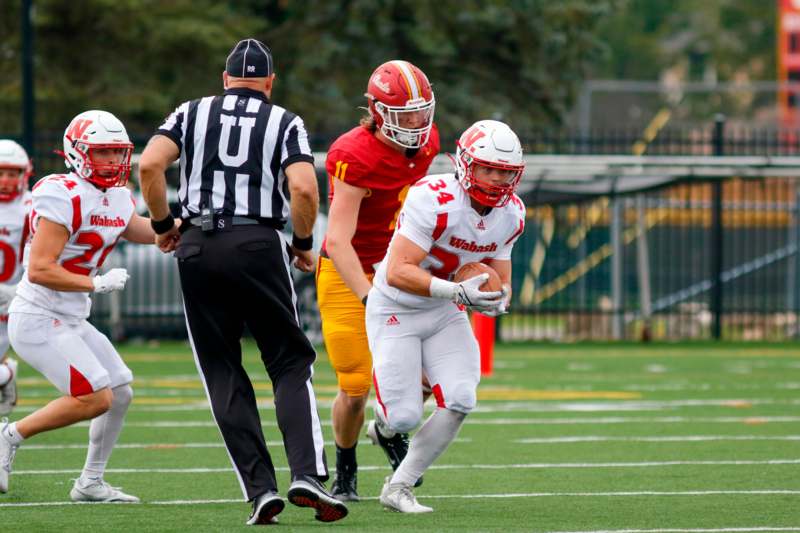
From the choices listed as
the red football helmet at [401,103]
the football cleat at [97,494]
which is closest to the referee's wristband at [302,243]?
the red football helmet at [401,103]

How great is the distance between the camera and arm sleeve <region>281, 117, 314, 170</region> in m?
6.23

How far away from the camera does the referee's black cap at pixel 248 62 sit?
20.9ft

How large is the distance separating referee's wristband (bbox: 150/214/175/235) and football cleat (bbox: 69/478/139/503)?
1.26 m

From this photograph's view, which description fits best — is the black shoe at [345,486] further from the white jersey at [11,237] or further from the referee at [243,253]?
the white jersey at [11,237]

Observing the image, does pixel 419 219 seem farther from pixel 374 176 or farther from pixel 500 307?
pixel 374 176

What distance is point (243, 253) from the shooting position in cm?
617

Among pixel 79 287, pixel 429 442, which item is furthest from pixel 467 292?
pixel 79 287

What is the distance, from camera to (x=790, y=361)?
51.2ft

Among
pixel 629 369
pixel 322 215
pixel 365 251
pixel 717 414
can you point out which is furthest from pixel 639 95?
pixel 365 251

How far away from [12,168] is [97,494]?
296 cm

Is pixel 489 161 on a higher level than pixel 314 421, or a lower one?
higher

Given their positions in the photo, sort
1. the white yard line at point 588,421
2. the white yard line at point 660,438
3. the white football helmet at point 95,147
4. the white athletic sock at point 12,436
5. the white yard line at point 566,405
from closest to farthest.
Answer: the white football helmet at point 95,147 < the white athletic sock at point 12,436 < the white yard line at point 660,438 < the white yard line at point 588,421 < the white yard line at point 566,405

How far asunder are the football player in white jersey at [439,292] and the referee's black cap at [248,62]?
0.81 metres

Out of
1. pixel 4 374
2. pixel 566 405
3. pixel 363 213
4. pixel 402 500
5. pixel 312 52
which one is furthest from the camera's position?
pixel 312 52
